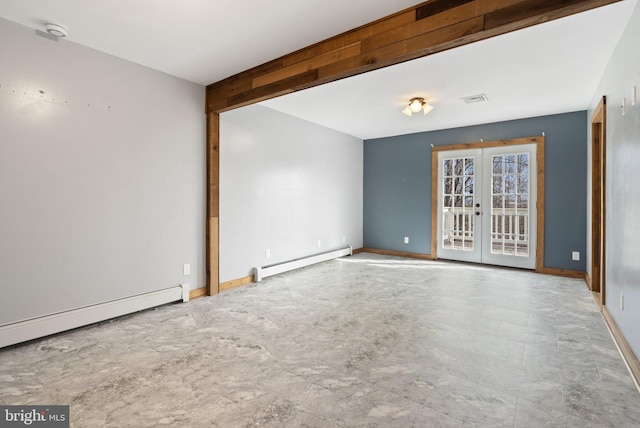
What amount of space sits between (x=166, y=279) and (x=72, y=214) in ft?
3.82

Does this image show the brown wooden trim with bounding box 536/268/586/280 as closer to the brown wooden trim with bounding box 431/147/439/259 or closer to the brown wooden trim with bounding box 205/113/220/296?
the brown wooden trim with bounding box 431/147/439/259

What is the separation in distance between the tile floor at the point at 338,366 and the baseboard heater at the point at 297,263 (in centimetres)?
83

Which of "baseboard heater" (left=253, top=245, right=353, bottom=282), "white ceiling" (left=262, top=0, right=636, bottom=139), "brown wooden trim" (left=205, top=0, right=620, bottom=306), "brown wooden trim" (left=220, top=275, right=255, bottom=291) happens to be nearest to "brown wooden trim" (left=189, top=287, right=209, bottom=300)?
"brown wooden trim" (left=220, top=275, right=255, bottom=291)

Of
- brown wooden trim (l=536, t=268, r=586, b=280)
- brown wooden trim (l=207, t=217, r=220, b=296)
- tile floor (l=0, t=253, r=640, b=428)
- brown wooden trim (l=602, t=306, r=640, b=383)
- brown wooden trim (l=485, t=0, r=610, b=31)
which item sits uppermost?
brown wooden trim (l=485, t=0, r=610, b=31)

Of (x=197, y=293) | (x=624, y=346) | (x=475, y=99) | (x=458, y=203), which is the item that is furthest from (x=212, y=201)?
(x=458, y=203)

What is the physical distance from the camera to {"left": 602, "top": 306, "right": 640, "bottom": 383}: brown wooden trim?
2143 mm

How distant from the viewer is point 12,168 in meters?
2.62

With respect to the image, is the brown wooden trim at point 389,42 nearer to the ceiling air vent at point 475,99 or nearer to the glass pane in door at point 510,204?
the ceiling air vent at point 475,99

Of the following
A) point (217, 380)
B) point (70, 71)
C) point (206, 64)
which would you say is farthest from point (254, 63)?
point (217, 380)

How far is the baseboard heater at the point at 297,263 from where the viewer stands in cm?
473

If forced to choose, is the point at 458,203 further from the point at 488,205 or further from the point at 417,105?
the point at 417,105

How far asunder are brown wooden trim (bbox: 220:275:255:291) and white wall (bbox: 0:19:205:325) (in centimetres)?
43

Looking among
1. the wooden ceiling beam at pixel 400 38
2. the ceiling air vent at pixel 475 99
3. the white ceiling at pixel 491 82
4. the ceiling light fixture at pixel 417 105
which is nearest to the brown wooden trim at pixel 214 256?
the wooden ceiling beam at pixel 400 38

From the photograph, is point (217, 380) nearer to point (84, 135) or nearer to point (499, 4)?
point (84, 135)
